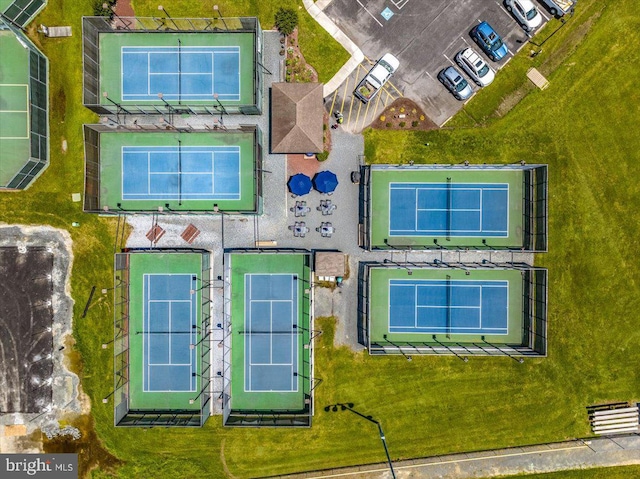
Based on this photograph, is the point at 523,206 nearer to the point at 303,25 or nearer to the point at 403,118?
the point at 403,118

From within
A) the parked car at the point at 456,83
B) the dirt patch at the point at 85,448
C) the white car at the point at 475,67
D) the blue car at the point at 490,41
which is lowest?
the dirt patch at the point at 85,448

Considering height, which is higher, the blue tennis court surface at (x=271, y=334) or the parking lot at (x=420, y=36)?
the parking lot at (x=420, y=36)

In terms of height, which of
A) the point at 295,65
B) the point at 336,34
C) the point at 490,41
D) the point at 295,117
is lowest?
the point at 295,117

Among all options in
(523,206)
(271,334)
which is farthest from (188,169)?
(523,206)

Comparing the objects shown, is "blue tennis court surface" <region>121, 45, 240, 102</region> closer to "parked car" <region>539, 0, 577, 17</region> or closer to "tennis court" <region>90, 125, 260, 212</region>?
"tennis court" <region>90, 125, 260, 212</region>

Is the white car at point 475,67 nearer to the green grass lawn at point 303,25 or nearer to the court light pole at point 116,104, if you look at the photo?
the green grass lawn at point 303,25

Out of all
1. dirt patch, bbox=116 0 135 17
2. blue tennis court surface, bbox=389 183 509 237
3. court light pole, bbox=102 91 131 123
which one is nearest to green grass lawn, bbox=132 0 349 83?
dirt patch, bbox=116 0 135 17

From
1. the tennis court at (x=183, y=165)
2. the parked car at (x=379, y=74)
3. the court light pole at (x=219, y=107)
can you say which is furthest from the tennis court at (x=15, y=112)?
the parked car at (x=379, y=74)
